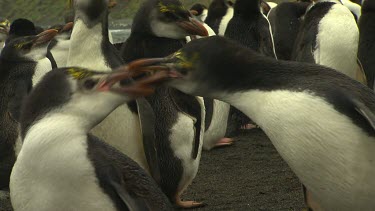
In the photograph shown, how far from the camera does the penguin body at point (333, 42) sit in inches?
287

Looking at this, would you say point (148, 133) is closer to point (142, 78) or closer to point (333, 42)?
point (142, 78)

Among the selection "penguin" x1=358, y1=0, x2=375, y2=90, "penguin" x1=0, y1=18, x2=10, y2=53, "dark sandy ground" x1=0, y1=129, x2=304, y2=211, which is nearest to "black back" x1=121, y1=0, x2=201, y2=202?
"dark sandy ground" x1=0, y1=129, x2=304, y2=211

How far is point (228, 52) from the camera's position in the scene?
152 inches

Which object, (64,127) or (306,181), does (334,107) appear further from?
(64,127)

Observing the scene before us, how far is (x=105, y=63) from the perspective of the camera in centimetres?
501

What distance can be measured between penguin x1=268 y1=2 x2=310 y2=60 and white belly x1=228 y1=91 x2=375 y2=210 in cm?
671

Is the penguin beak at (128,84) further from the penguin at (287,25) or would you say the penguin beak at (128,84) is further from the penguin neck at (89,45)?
Answer: the penguin at (287,25)

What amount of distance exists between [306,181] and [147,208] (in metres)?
0.81

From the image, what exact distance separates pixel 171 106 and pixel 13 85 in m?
1.44

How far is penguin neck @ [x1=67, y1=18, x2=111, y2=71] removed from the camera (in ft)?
16.6

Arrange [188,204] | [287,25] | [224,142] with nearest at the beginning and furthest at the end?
[188,204], [224,142], [287,25]

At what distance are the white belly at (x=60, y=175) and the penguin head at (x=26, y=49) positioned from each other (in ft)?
11.0

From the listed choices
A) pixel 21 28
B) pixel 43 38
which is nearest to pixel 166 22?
pixel 43 38

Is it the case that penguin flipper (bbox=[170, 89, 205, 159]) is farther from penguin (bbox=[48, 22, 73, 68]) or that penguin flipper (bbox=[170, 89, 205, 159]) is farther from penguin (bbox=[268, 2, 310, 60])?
penguin (bbox=[268, 2, 310, 60])
